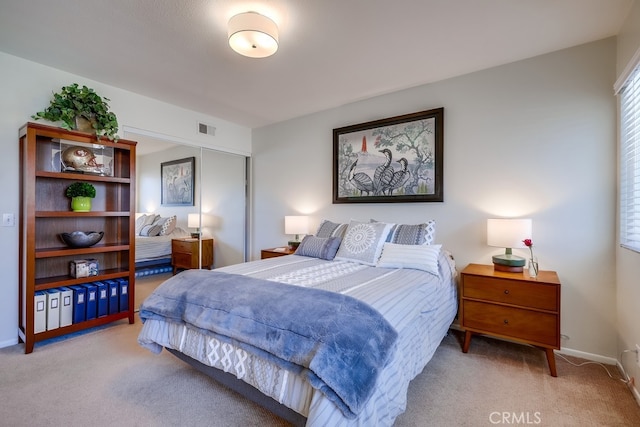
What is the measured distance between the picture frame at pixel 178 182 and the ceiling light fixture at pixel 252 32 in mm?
2288

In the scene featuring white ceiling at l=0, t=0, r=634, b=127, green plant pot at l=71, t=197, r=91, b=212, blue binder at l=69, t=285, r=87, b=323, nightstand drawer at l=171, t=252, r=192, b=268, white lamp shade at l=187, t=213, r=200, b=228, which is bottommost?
blue binder at l=69, t=285, r=87, b=323

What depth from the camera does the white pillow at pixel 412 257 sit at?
7.77 ft

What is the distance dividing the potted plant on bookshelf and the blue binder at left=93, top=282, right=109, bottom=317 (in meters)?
0.73

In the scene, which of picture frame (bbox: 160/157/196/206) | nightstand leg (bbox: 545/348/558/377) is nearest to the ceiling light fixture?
picture frame (bbox: 160/157/196/206)

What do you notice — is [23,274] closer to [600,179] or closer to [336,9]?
[336,9]

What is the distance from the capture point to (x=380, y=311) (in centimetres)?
149

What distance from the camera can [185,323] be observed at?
72.4 inches

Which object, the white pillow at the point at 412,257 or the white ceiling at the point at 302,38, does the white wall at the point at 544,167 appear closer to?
the white ceiling at the point at 302,38

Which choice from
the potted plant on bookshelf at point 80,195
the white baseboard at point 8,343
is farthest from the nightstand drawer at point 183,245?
the white baseboard at point 8,343

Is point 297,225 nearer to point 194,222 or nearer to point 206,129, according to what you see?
point 194,222

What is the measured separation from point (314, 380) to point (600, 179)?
2.61 metres

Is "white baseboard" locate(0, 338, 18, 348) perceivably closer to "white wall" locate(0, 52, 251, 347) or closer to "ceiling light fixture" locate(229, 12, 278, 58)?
"white wall" locate(0, 52, 251, 347)

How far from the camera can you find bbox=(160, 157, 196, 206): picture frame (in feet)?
12.3

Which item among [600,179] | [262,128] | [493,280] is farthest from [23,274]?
[600,179]
